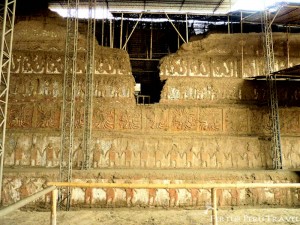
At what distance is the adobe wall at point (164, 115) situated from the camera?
9.91 meters

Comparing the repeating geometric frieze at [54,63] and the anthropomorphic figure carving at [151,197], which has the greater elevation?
the repeating geometric frieze at [54,63]

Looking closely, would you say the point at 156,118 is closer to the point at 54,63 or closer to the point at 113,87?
the point at 113,87

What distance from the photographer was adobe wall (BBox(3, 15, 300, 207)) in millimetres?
9914

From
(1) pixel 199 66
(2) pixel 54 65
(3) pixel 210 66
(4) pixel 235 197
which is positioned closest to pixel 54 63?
(2) pixel 54 65

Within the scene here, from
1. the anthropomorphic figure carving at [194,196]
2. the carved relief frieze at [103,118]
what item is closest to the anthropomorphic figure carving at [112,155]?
the carved relief frieze at [103,118]

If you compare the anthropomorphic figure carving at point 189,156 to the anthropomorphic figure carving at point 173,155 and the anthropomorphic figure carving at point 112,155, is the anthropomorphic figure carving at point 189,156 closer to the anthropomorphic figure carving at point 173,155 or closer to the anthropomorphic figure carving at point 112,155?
the anthropomorphic figure carving at point 173,155

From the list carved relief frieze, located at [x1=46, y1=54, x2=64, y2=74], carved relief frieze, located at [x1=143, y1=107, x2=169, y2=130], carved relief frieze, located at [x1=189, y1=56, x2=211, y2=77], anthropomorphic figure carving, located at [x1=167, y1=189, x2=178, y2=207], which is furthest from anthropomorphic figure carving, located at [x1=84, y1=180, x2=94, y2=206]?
carved relief frieze, located at [x1=189, y1=56, x2=211, y2=77]

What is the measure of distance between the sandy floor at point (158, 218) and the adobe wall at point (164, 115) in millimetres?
2343

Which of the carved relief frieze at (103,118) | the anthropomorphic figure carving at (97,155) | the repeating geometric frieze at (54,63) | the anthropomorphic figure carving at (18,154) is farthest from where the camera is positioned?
the repeating geometric frieze at (54,63)

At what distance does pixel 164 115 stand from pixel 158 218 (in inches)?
215

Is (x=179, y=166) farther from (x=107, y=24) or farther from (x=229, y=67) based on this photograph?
(x=107, y=24)

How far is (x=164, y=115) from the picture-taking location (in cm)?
1091

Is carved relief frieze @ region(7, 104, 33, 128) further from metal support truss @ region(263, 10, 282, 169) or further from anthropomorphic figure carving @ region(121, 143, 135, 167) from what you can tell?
metal support truss @ region(263, 10, 282, 169)

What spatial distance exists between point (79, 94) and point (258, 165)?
814cm
